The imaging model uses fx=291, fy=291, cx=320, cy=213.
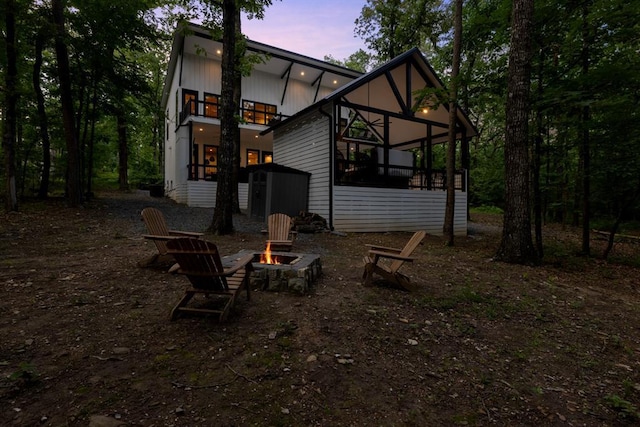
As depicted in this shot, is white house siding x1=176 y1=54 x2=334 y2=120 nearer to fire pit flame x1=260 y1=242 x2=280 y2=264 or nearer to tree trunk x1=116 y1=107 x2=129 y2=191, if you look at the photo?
tree trunk x1=116 y1=107 x2=129 y2=191

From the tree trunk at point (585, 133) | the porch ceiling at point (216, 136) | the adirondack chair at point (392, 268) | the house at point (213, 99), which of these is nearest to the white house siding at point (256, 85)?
the house at point (213, 99)

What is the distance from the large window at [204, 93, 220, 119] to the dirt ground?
49.7 feet

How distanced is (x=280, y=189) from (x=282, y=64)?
11665 mm

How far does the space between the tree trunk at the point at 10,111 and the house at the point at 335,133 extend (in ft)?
18.3

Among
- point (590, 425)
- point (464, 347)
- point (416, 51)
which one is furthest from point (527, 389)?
point (416, 51)

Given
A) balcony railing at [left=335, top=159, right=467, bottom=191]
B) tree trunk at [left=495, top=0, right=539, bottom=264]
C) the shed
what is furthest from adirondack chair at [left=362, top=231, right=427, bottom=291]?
the shed

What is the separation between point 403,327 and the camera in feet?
11.6

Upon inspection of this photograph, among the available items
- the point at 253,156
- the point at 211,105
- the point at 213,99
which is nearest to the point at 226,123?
the point at 211,105

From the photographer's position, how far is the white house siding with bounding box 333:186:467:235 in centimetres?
1124

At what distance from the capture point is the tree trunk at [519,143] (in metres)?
6.73

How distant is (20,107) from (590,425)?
19.8 metres

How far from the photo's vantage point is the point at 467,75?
865cm

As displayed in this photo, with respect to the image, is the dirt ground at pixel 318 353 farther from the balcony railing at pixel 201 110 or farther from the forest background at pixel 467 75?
the balcony railing at pixel 201 110

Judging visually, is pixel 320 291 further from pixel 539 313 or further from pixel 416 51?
pixel 416 51
